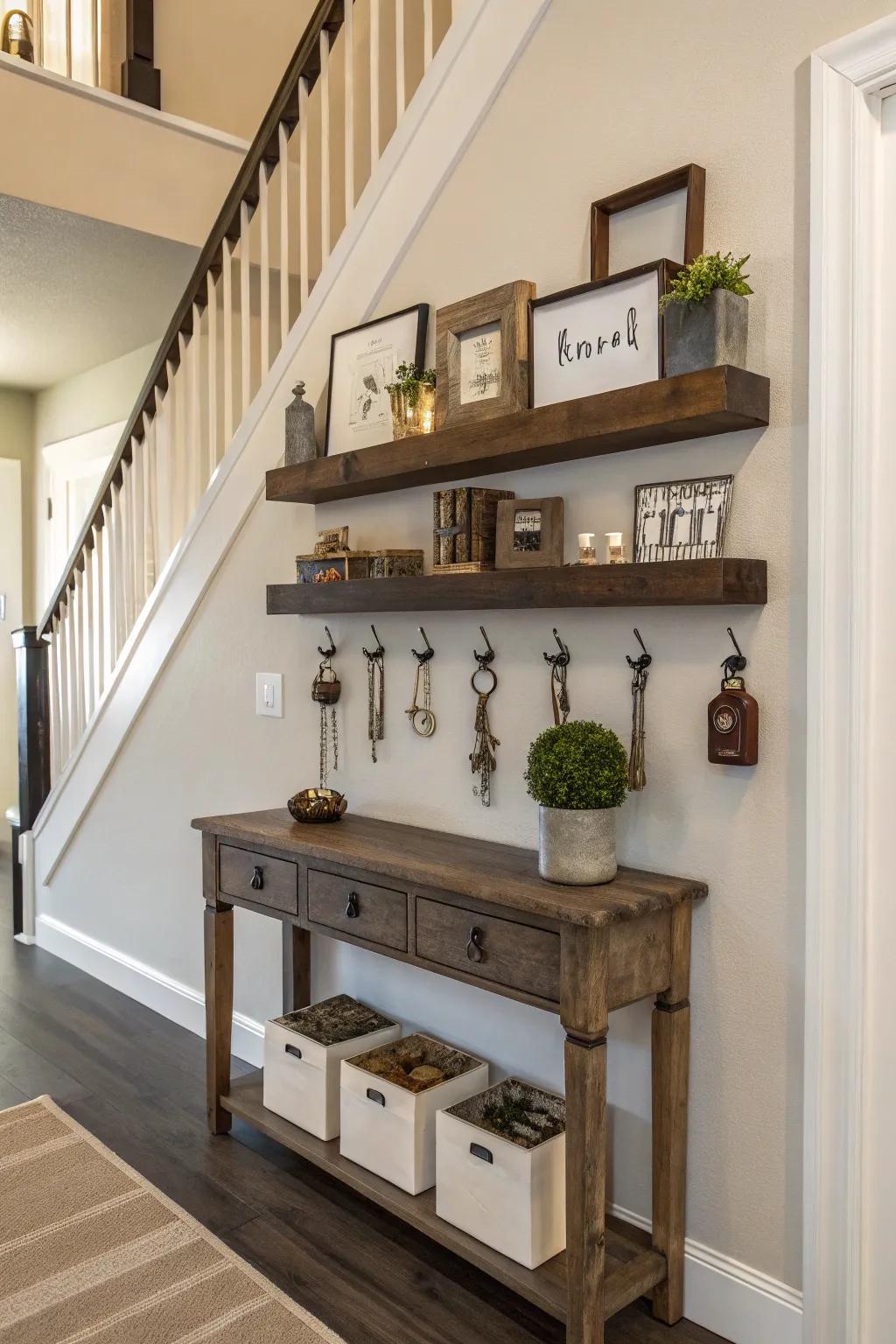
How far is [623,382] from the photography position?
75.7 inches

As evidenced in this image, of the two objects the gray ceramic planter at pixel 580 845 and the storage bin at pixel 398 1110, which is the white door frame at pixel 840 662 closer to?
the gray ceramic planter at pixel 580 845

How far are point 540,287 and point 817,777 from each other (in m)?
1.14

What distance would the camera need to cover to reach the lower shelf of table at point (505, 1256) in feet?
5.86

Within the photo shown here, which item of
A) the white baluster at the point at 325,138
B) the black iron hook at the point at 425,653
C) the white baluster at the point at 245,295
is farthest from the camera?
the white baluster at the point at 245,295

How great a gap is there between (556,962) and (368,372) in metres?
1.52

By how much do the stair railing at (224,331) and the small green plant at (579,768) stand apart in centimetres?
159

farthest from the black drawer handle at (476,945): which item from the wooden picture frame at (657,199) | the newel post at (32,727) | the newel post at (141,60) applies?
the newel post at (141,60)

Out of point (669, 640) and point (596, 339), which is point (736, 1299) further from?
point (596, 339)

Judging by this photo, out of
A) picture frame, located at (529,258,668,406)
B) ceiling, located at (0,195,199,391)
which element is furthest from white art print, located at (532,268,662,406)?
ceiling, located at (0,195,199,391)

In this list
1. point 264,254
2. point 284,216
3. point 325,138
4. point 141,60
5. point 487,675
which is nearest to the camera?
point 487,675

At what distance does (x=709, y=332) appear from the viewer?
1.71m

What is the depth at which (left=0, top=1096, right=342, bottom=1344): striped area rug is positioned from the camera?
1858mm

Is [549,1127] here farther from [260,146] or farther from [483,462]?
[260,146]

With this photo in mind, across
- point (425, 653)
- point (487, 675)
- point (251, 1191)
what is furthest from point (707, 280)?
point (251, 1191)
